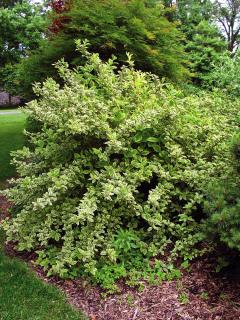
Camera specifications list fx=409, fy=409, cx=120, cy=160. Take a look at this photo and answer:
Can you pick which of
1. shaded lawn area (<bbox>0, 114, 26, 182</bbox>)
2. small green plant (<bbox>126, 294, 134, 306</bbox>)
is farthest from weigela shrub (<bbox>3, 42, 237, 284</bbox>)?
shaded lawn area (<bbox>0, 114, 26, 182</bbox>)

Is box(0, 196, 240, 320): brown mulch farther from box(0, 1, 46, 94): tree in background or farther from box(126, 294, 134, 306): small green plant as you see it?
box(0, 1, 46, 94): tree in background

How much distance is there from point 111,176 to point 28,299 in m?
1.28

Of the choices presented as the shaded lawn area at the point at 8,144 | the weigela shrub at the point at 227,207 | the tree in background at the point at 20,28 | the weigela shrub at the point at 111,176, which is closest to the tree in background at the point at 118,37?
the weigela shrub at the point at 111,176

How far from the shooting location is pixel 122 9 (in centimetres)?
606

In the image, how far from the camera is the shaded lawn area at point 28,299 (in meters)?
3.05

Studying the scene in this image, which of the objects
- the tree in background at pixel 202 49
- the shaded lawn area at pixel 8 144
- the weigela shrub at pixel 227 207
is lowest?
the shaded lawn area at pixel 8 144

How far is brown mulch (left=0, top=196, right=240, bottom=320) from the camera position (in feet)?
10.2

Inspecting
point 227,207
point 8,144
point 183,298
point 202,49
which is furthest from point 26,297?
point 202,49

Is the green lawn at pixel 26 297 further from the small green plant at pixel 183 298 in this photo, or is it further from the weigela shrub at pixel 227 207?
Result: the weigela shrub at pixel 227 207

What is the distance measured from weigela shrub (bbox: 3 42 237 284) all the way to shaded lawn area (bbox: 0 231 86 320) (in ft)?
0.64

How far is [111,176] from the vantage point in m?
3.80

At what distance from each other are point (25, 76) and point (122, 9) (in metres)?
1.95

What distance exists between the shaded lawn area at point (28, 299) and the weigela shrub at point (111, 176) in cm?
19

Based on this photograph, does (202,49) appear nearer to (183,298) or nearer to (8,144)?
(8,144)
